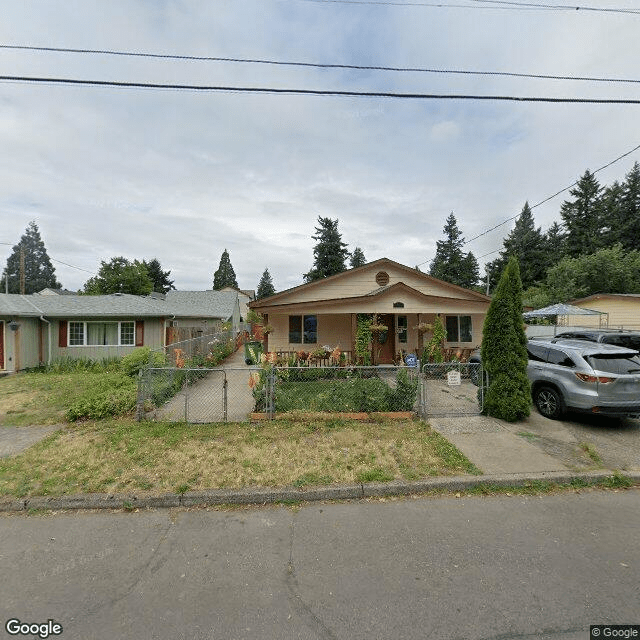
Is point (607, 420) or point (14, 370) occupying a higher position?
point (14, 370)

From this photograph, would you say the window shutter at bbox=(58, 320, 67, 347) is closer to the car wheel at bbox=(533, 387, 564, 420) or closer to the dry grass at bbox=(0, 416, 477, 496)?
the dry grass at bbox=(0, 416, 477, 496)

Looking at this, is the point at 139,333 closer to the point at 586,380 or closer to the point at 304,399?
the point at 304,399

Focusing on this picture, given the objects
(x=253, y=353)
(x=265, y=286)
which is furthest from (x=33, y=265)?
(x=253, y=353)

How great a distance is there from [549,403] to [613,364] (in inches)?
54.0


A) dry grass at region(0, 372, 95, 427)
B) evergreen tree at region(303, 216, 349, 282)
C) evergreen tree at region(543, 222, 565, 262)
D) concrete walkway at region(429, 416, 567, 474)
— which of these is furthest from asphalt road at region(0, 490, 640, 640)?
evergreen tree at region(543, 222, 565, 262)

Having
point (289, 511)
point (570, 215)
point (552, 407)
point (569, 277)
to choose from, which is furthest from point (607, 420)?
point (570, 215)

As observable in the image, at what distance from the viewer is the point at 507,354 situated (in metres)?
6.72

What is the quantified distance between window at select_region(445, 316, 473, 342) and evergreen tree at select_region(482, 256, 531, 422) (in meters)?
7.47

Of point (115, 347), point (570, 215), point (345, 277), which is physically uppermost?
point (570, 215)

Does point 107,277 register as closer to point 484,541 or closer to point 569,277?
point 484,541

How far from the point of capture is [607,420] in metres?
6.91

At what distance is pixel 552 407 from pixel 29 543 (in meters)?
8.60

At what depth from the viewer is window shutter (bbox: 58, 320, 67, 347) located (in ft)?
48.9

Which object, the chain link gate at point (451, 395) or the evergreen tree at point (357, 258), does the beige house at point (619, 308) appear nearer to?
the chain link gate at point (451, 395)
